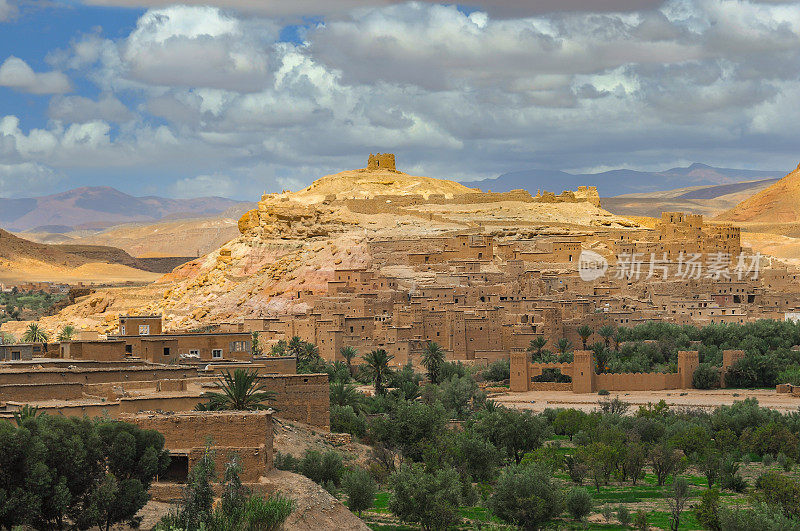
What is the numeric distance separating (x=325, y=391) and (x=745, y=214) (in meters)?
153

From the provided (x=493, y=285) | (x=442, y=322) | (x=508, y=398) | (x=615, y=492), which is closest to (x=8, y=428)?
(x=615, y=492)

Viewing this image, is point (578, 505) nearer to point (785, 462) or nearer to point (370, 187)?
point (785, 462)

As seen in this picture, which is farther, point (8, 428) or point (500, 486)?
point (500, 486)

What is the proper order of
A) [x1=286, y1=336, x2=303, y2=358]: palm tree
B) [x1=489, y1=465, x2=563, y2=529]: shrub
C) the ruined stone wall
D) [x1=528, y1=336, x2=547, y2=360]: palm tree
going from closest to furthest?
the ruined stone wall
[x1=489, y1=465, x2=563, y2=529]: shrub
[x1=286, y1=336, x2=303, y2=358]: palm tree
[x1=528, y1=336, x2=547, y2=360]: palm tree

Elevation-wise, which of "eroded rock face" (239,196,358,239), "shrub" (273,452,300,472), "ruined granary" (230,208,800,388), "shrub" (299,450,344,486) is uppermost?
"eroded rock face" (239,196,358,239)

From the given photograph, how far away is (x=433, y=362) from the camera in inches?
1989

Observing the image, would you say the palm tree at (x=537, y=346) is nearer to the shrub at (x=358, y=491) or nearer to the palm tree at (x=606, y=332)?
the palm tree at (x=606, y=332)

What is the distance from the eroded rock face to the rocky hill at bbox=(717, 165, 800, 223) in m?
93.3

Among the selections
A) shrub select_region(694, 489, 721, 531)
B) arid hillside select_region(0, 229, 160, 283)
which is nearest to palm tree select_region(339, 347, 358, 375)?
shrub select_region(694, 489, 721, 531)

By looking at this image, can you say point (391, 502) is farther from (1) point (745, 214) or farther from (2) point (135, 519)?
(1) point (745, 214)

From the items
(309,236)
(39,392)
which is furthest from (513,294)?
(39,392)

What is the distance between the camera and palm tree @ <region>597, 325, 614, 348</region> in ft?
194

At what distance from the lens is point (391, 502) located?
26.0 metres

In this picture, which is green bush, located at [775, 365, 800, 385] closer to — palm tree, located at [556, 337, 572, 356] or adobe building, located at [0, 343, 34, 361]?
palm tree, located at [556, 337, 572, 356]
